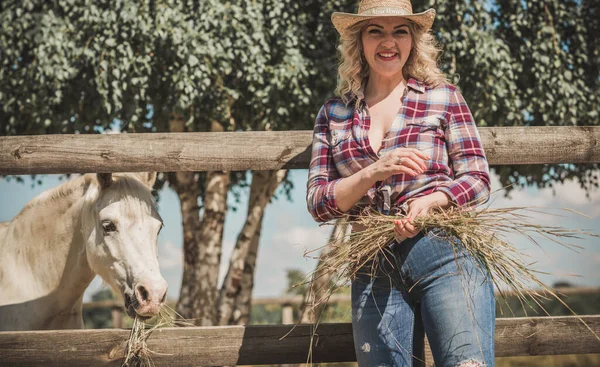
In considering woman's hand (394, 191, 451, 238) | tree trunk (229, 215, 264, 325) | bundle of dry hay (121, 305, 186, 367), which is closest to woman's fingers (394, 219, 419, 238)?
woman's hand (394, 191, 451, 238)

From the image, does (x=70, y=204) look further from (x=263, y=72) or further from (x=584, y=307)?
(x=584, y=307)

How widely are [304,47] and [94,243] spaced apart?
4571 millimetres

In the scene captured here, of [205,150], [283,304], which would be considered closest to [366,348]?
[205,150]

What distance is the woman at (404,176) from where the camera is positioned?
204 centimetres

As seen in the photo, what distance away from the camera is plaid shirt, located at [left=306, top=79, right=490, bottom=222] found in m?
2.19

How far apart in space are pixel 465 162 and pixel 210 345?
4.50 feet

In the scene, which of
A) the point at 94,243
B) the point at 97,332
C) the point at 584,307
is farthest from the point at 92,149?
the point at 584,307

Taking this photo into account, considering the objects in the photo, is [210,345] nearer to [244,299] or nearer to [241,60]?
[241,60]

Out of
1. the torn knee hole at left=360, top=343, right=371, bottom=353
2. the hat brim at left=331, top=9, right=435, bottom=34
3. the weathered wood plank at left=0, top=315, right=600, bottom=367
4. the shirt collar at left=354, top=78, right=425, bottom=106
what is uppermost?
the hat brim at left=331, top=9, right=435, bottom=34

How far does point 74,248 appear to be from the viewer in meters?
3.26

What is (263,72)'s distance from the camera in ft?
22.8

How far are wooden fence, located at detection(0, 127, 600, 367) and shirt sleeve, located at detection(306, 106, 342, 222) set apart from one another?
0.45 m

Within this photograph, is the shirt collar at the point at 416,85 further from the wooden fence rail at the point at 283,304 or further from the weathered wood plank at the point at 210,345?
the wooden fence rail at the point at 283,304

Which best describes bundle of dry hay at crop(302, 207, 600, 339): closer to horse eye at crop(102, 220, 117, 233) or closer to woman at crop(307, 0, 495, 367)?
woman at crop(307, 0, 495, 367)
